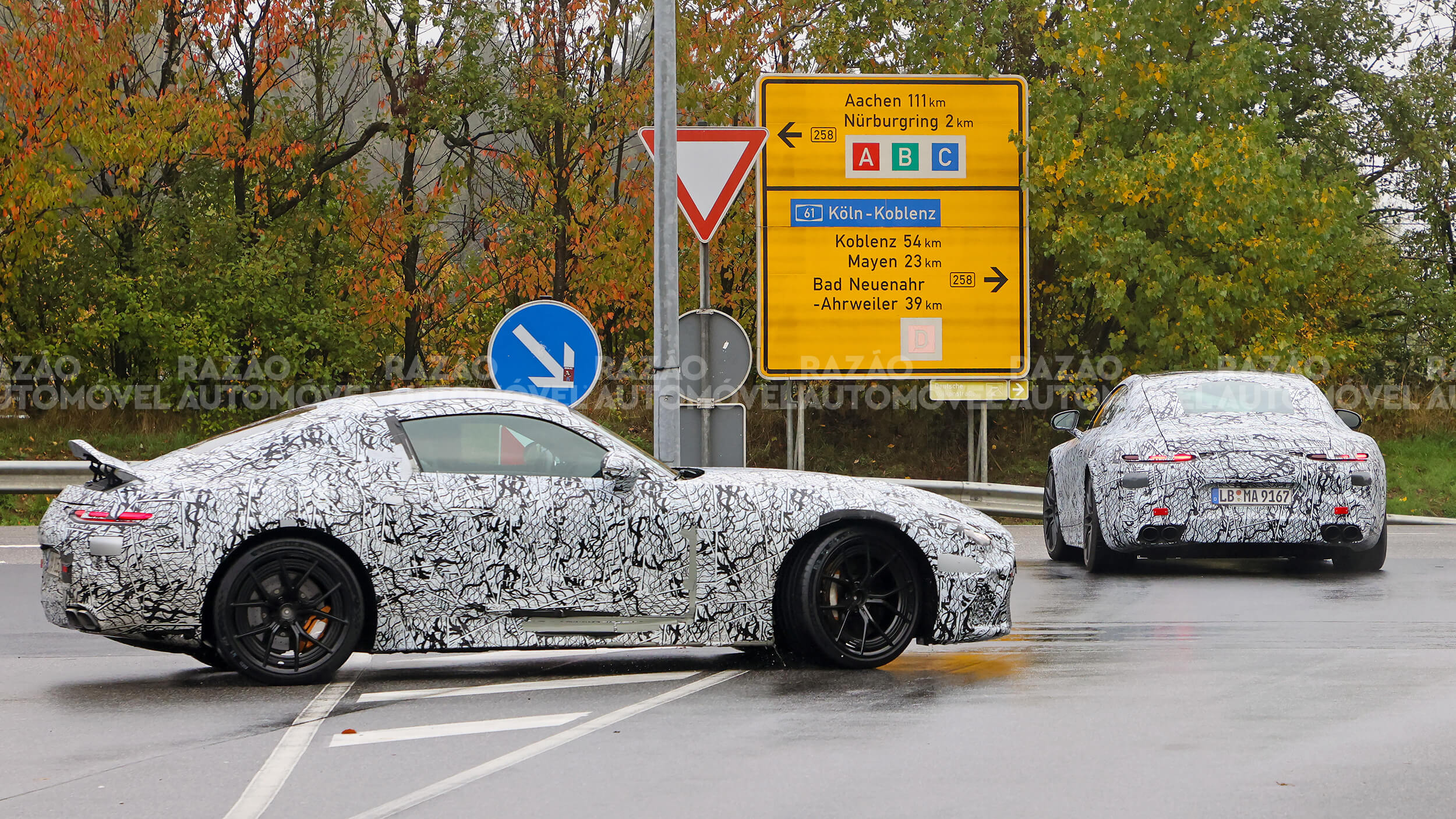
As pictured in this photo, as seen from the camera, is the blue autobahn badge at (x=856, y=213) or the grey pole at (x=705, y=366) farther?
the blue autobahn badge at (x=856, y=213)

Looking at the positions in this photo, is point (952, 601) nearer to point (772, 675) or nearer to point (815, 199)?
point (772, 675)

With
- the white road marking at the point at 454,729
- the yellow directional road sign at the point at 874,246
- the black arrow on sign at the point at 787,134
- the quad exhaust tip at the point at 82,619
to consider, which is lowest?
the white road marking at the point at 454,729

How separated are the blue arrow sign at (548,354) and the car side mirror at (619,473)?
4.13m

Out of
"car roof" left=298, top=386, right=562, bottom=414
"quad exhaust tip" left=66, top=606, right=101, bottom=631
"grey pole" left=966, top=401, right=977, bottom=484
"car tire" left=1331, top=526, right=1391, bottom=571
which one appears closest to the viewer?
"quad exhaust tip" left=66, top=606, right=101, bottom=631

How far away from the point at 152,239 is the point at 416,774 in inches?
787

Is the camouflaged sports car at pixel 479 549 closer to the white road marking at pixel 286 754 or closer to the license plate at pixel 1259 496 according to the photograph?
the white road marking at pixel 286 754

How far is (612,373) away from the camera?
90.2 feet

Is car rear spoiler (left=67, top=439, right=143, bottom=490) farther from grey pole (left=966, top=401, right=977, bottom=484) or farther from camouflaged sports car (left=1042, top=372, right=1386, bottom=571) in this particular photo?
grey pole (left=966, top=401, right=977, bottom=484)

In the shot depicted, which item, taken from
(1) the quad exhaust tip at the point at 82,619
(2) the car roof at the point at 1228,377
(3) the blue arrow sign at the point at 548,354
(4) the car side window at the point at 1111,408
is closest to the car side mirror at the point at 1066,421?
(4) the car side window at the point at 1111,408

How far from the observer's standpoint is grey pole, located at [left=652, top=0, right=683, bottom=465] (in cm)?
1239

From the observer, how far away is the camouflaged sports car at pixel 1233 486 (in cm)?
1249

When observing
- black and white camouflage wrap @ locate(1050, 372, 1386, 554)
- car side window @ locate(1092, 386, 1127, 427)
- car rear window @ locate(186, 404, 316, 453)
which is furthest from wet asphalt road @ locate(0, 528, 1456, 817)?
car side window @ locate(1092, 386, 1127, 427)

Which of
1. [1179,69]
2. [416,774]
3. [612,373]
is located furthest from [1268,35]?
[416,774]

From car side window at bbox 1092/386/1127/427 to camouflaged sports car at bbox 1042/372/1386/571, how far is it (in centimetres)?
46
